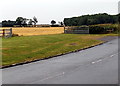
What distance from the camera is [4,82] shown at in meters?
9.96

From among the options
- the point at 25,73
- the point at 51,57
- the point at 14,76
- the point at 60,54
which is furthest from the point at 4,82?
the point at 60,54

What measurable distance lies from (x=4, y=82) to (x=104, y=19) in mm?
96562

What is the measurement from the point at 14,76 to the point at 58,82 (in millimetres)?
2408

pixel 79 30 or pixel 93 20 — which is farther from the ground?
pixel 93 20

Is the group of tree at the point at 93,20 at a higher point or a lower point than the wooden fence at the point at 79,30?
higher

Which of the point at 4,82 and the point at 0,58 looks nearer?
the point at 4,82

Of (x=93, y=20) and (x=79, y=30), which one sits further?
(x=93, y=20)

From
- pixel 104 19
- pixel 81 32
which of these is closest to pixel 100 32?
pixel 81 32

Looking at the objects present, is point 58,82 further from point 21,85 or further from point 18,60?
point 18,60

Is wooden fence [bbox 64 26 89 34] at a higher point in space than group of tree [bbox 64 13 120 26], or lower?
lower

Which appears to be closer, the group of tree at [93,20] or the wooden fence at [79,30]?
the wooden fence at [79,30]

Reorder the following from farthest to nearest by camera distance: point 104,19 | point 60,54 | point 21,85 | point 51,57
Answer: point 104,19 → point 60,54 → point 51,57 → point 21,85

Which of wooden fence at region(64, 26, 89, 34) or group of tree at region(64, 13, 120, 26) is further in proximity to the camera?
group of tree at region(64, 13, 120, 26)

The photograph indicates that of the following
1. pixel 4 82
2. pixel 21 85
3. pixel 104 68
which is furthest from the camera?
pixel 104 68
